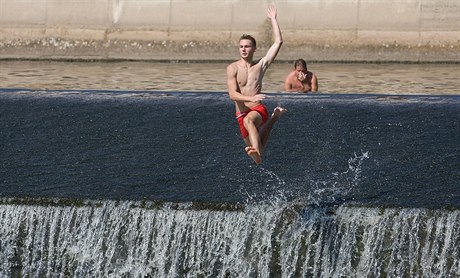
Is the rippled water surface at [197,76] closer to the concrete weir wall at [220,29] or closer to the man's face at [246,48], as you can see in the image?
the concrete weir wall at [220,29]

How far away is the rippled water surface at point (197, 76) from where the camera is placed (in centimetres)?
3141

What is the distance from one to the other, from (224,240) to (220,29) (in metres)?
20.1

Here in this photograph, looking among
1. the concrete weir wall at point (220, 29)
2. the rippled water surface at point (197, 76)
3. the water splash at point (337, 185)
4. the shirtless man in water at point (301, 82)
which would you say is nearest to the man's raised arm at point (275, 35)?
the water splash at point (337, 185)

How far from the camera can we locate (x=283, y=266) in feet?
64.0

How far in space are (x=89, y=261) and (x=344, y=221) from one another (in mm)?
4189

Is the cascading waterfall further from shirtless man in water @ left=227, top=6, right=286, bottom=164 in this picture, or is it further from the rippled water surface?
the rippled water surface

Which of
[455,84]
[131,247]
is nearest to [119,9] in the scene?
[455,84]

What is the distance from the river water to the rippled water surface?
140 inches

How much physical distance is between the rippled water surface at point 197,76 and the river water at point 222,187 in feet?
11.7

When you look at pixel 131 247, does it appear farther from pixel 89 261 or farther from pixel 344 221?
pixel 344 221

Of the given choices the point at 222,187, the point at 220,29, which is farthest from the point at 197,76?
the point at 222,187

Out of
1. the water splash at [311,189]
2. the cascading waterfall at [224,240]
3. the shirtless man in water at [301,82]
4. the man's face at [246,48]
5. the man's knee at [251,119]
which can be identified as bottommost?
the cascading waterfall at [224,240]

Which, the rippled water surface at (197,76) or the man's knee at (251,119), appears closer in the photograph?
the man's knee at (251,119)

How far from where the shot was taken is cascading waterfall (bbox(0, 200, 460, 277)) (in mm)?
18891
